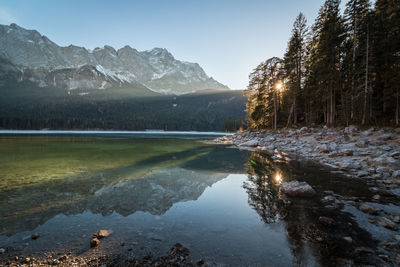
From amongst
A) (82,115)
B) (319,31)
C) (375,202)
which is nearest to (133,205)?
(375,202)

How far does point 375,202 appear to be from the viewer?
248 inches

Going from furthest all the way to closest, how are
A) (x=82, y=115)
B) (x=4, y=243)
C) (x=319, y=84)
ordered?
(x=82, y=115), (x=319, y=84), (x=4, y=243)

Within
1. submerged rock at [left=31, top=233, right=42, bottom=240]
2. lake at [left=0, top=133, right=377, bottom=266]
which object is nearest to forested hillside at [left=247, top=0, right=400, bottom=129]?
lake at [left=0, top=133, right=377, bottom=266]

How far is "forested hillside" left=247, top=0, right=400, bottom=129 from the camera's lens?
60.6 ft

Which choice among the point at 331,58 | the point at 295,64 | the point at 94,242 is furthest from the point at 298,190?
the point at 295,64

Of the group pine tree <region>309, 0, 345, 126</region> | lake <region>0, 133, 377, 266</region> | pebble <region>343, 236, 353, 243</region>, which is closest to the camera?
lake <region>0, 133, 377, 266</region>

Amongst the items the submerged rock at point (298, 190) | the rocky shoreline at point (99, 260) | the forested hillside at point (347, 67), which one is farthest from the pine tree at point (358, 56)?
the rocky shoreline at point (99, 260)

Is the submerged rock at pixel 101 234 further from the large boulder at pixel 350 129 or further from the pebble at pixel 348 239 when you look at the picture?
the large boulder at pixel 350 129

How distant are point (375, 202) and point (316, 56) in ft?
88.8

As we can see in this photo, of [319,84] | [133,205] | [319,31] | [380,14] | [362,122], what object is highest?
[319,31]

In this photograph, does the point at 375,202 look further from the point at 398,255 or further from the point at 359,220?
the point at 398,255

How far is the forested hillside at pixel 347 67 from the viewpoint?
18.5 meters

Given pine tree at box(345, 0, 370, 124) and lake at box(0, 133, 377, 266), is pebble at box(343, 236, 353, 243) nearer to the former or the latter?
lake at box(0, 133, 377, 266)

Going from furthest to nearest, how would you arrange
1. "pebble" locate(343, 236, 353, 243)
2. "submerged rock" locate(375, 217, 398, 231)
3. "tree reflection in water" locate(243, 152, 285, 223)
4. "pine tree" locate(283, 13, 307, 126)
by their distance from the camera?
"pine tree" locate(283, 13, 307, 126), "tree reflection in water" locate(243, 152, 285, 223), "submerged rock" locate(375, 217, 398, 231), "pebble" locate(343, 236, 353, 243)
